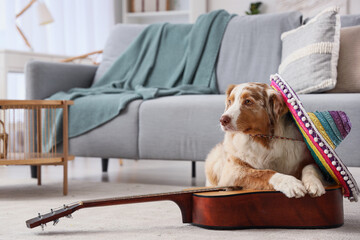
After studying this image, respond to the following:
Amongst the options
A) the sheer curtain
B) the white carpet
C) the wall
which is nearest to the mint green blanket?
the white carpet

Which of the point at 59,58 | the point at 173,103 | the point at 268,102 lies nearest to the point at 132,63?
the point at 173,103

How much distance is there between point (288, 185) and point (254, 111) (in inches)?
9.3

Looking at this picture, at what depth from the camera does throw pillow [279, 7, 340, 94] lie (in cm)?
240

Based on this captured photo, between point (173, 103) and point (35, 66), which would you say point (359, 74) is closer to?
point (173, 103)

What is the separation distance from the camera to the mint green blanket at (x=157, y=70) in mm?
2773

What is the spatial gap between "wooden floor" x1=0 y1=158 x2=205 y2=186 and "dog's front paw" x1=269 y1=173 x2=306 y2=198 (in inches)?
52.5

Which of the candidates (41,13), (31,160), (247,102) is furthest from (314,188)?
(41,13)

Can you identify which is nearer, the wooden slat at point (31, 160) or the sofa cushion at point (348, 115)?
the sofa cushion at point (348, 115)

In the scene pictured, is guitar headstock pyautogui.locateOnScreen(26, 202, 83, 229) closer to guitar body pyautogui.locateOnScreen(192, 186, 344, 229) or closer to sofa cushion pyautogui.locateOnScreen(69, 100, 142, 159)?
guitar body pyautogui.locateOnScreen(192, 186, 344, 229)

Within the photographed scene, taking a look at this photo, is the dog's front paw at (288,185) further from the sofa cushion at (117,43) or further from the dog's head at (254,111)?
the sofa cushion at (117,43)

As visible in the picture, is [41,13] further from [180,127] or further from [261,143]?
[261,143]

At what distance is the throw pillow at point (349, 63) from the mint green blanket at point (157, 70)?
765mm

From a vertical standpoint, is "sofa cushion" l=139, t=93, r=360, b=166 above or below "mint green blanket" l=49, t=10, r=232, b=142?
below

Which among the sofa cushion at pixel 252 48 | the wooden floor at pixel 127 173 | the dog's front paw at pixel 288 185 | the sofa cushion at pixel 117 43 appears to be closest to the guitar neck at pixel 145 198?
the dog's front paw at pixel 288 185
